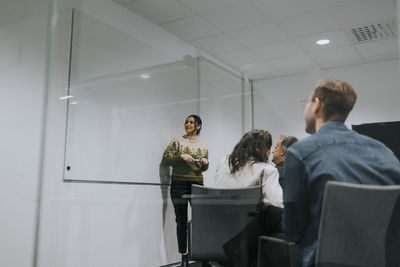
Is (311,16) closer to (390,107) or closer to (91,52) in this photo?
(390,107)

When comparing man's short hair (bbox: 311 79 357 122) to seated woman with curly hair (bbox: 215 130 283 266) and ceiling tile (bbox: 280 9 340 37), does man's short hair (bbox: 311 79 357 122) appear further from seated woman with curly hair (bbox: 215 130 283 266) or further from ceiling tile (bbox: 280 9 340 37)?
ceiling tile (bbox: 280 9 340 37)

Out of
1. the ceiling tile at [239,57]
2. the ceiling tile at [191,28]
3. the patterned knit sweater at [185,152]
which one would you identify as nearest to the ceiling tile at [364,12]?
the ceiling tile at [239,57]

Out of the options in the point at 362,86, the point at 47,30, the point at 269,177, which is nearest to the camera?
the point at 269,177

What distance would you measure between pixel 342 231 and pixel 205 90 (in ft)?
8.30

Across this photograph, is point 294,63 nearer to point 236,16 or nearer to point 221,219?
point 236,16

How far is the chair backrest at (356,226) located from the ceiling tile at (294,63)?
5.58ft

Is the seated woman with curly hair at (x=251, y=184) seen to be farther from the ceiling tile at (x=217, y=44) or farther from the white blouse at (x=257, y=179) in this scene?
the ceiling tile at (x=217, y=44)

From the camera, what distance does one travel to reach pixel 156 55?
3.60m

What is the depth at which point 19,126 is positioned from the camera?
8.47 ft

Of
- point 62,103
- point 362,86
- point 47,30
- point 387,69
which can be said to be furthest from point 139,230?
point 387,69

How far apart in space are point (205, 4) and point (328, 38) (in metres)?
1.10

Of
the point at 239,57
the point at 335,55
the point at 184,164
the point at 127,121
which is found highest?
the point at 239,57

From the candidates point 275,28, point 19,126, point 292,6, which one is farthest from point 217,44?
point 19,126

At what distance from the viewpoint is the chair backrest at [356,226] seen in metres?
1.26
